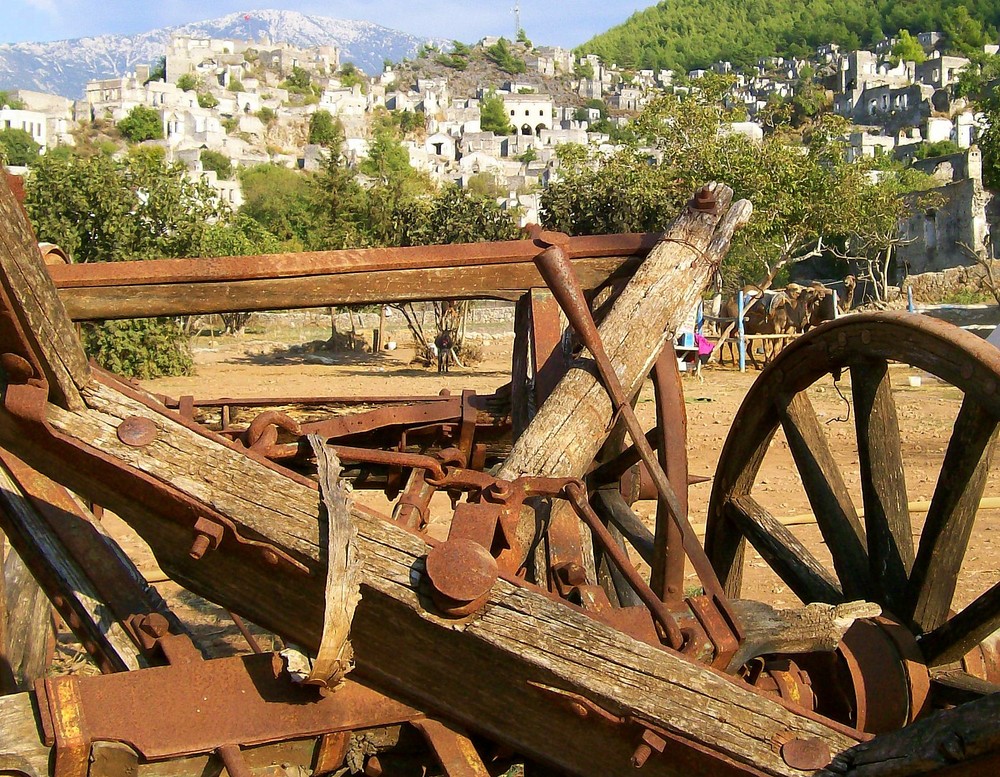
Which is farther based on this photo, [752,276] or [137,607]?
[752,276]

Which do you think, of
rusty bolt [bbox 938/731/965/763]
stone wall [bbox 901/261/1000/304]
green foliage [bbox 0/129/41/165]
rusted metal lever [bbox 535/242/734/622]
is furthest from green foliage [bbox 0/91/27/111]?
rusty bolt [bbox 938/731/965/763]

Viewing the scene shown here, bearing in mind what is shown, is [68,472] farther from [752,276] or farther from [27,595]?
[752,276]

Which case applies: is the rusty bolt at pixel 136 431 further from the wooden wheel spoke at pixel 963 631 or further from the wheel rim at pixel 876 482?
the wooden wheel spoke at pixel 963 631

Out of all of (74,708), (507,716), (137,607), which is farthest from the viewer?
(137,607)

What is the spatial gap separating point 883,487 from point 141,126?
110414mm

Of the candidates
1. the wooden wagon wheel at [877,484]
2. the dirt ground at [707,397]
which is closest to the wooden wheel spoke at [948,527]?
the wooden wagon wheel at [877,484]

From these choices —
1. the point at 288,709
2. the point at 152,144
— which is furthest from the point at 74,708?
the point at 152,144

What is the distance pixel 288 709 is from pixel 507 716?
1.33 feet

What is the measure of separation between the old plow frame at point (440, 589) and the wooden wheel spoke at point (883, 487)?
7 cm

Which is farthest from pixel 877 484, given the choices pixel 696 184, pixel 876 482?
pixel 696 184

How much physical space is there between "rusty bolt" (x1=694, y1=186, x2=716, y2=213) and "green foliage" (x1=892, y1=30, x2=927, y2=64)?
13470 centimetres

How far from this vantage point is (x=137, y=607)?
2076 mm

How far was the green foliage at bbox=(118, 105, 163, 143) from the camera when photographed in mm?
102250

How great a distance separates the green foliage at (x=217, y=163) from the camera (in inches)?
3585
